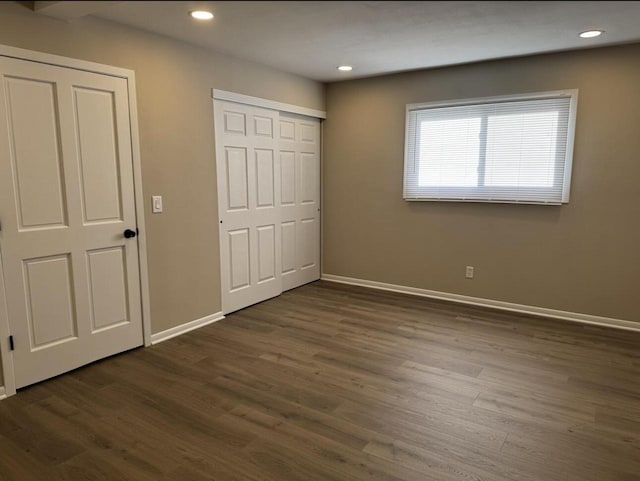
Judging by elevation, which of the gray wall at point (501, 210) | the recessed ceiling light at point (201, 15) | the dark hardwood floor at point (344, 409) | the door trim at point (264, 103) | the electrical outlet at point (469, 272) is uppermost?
the recessed ceiling light at point (201, 15)

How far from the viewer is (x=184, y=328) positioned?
3730 mm

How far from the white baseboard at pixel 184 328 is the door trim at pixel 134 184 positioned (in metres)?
0.08

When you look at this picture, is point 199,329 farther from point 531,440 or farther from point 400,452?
point 531,440

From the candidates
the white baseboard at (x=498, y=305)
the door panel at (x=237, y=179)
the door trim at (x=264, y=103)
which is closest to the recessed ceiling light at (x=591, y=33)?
the white baseboard at (x=498, y=305)

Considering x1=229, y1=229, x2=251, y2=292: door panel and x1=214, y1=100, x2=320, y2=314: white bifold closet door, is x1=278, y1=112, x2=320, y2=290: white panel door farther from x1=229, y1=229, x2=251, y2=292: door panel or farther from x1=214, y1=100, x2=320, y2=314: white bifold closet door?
x1=229, y1=229, x2=251, y2=292: door panel

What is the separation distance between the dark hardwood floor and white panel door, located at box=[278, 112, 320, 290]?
136cm

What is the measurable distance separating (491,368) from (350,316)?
4.80 ft

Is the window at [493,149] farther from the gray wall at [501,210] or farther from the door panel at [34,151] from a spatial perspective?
the door panel at [34,151]

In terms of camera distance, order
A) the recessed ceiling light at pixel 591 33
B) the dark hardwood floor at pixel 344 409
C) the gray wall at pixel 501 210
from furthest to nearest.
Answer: the gray wall at pixel 501 210, the recessed ceiling light at pixel 591 33, the dark hardwood floor at pixel 344 409

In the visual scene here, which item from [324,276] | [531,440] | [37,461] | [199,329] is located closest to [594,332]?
[531,440]

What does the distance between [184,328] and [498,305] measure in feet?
10.3

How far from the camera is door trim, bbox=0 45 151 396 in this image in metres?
2.58

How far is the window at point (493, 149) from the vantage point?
154 inches

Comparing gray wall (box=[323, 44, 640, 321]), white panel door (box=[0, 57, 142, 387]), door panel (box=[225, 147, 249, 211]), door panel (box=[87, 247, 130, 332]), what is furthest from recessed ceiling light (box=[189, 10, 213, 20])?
gray wall (box=[323, 44, 640, 321])
